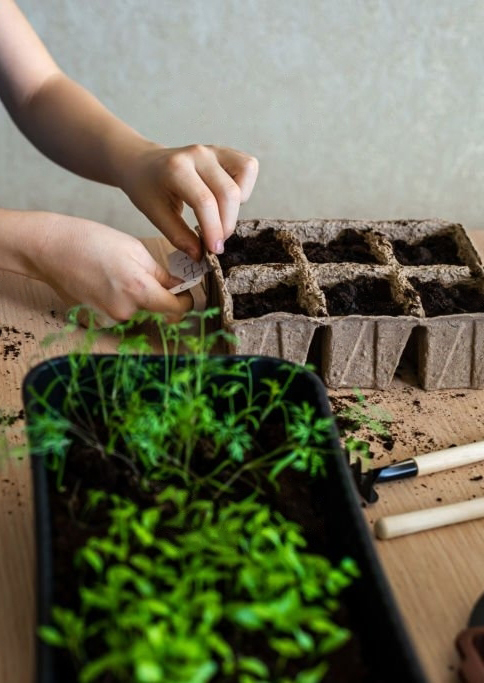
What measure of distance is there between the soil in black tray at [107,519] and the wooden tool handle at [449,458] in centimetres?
17

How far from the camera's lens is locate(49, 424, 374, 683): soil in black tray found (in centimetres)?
56

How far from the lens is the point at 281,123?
7.70 ft

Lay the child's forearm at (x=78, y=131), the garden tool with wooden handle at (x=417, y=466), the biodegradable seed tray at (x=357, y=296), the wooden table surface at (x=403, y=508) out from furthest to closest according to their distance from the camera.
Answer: the child's forearm at (x=78, y=131), the biodegradable seed tray at (x=357, y=296), the garden tool with wooden handle at (x=417, y=466), the wooden table surface at (x=403, y=508)

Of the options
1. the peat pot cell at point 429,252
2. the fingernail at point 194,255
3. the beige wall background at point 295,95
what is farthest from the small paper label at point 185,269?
the beige wall background at point 295,95

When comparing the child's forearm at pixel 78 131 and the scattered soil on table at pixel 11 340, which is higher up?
the child's forearm at pixel 78 131

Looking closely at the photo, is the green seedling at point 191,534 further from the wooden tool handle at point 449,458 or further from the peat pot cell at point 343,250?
the peat pot cell at point 343,250

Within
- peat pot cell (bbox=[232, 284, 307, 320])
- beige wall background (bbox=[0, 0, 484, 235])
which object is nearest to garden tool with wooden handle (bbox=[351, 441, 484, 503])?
peat pot cell (bbox=[232, 284, 307, 320])

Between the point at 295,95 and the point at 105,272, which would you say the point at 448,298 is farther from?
the point at 295,95

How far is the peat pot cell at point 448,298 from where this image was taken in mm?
1015

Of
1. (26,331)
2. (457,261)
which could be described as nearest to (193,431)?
(26,331)

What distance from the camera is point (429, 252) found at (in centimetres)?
113

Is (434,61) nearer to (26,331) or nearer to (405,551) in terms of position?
(26,331)

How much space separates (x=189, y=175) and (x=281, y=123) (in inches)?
52.2

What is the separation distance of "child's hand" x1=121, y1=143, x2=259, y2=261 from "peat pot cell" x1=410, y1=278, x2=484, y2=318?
0.25 metres
